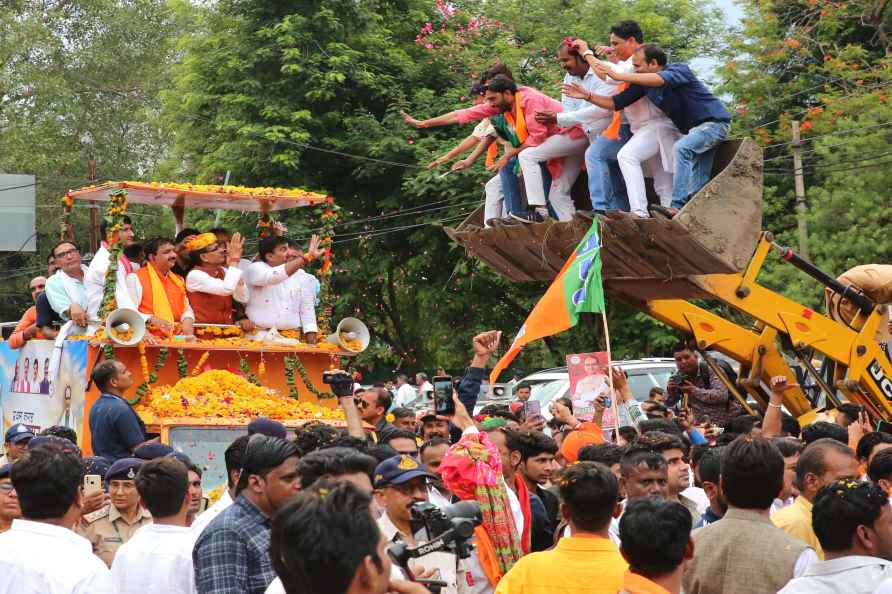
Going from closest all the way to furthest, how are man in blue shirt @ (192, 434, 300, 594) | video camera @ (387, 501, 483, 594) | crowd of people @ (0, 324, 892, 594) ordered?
crowd of people @ (0, 324, 892, 594)
video camera @ (387, 501, 483, 594)
man in blue shirt @ (192, 434, 300, 594)

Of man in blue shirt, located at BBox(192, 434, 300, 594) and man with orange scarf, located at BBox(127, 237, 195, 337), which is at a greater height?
man in blue shirt, located at BBox(192, 434, 300, 594)

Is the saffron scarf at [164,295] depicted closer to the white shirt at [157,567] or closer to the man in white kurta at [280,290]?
the man in white kurta at [280,290]

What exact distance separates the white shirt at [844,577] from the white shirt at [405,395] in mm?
19921

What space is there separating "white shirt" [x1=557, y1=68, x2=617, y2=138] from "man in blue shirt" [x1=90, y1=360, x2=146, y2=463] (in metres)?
4.17

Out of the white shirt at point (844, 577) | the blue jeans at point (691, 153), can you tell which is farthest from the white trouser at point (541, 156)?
the white shirt at point (844, 577)

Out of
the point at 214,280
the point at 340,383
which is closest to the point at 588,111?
the point at 214,280

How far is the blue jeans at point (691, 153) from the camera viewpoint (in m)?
9.88

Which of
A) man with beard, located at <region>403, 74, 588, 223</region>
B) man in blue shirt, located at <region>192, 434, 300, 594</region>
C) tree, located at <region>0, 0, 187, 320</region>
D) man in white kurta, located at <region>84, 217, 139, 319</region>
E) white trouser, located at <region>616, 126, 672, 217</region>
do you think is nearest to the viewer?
man in blue shirt, located at <region>192, 434, 300, 594</region>

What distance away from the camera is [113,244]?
11.2 metres

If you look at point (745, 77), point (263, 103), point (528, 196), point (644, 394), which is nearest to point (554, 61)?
point (745, 77)

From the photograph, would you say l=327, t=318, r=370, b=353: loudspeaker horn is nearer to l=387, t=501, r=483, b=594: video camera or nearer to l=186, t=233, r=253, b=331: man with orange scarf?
l=186, t=233, r=253, b=331: man with orange scarf

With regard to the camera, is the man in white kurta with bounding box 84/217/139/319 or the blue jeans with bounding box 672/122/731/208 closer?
the blue jeans with bounding box 672/122/731/208

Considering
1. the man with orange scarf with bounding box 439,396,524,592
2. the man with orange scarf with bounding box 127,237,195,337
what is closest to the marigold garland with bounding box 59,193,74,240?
the man with orange scarf with bounding box 127,237,195,337

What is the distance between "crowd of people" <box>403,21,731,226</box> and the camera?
9.92 metres
